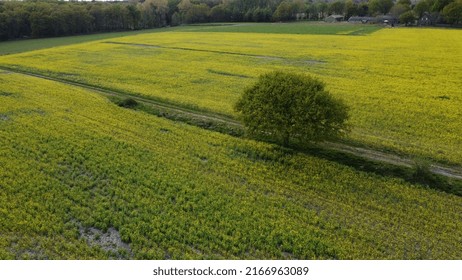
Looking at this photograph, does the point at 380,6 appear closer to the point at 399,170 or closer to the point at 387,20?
the point at 387,20

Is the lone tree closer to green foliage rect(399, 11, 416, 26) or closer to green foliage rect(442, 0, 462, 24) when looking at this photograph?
green foliage rect(442, 0, 462, 24)

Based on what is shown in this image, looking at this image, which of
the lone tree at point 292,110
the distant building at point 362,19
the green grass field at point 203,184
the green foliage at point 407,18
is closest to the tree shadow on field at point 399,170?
the green grass field at point 203,184

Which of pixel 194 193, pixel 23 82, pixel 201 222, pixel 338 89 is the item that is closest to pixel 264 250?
pixel 201 222

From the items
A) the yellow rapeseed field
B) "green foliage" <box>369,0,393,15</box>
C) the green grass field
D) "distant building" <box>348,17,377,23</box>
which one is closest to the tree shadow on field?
the green grass field

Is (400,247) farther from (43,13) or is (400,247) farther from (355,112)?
(43,13)

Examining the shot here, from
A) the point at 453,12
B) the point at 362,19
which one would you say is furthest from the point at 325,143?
the point at 362,19

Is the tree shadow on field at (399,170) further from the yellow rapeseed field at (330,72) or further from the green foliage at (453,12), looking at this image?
the green foliage at (453,12)
